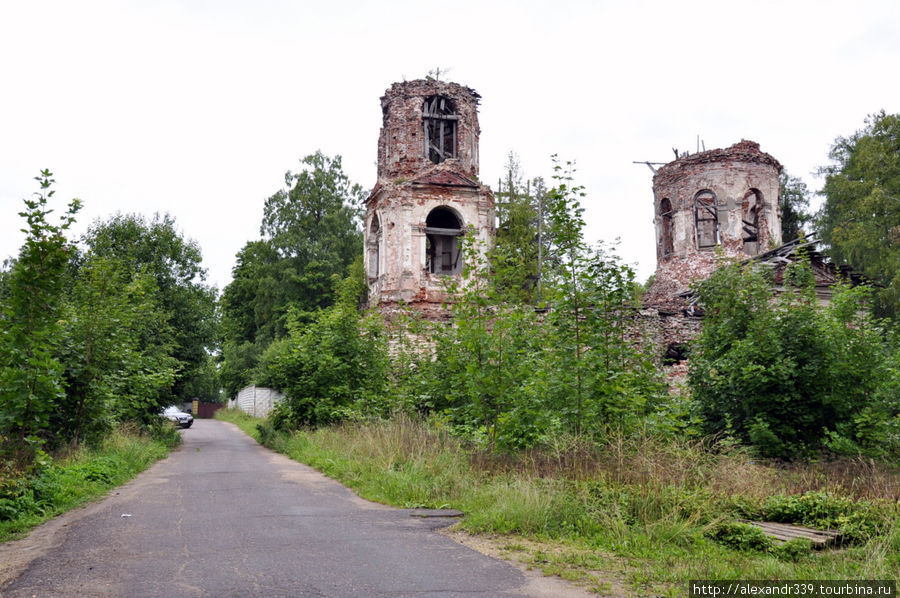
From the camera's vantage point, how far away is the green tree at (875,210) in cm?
3225

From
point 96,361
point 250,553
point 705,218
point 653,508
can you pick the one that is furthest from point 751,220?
point 250,553

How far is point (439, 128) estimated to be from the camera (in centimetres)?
3027

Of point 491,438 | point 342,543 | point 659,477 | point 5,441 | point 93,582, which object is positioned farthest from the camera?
point 491,438

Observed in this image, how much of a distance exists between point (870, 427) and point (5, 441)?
41.8ft

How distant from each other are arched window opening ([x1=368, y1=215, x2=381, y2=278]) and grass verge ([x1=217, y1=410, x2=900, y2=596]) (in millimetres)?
19959

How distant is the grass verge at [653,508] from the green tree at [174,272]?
1873cm

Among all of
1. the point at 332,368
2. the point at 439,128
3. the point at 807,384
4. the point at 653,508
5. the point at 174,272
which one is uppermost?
the point at 439,128

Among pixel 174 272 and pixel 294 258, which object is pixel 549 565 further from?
pixel 294 258

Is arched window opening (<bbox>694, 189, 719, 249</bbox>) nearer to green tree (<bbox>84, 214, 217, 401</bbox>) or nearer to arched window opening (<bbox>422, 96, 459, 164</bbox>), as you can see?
arched window opening (<bbox>422, 96, 459, 164</bbox>)

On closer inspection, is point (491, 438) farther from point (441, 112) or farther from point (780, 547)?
point (441, 112)

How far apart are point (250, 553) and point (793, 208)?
45348mm

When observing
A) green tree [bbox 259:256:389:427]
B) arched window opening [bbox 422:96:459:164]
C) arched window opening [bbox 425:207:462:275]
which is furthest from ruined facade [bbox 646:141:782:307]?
green tree [bbox 259:256:389:427]

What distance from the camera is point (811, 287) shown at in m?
12.8

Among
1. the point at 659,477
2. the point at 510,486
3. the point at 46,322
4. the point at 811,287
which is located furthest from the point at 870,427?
the point at 46,322
